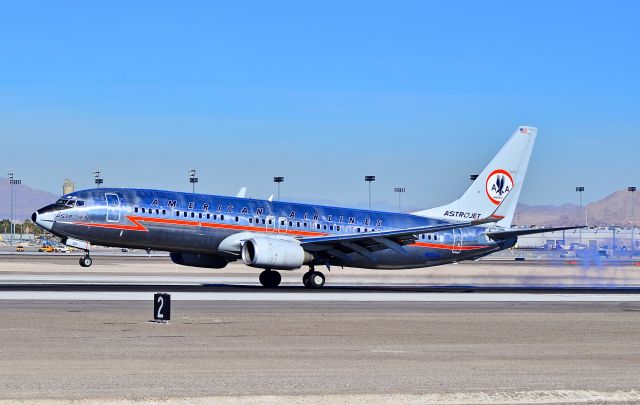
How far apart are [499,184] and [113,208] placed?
2327 centimetres

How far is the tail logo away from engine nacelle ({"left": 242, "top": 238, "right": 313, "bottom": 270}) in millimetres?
14819

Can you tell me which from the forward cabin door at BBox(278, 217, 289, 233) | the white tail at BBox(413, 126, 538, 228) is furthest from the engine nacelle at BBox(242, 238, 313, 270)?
the white tail at BBox(413, 126, 538, 228)

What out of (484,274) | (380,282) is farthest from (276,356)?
(484,274)

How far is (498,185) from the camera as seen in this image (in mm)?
61625

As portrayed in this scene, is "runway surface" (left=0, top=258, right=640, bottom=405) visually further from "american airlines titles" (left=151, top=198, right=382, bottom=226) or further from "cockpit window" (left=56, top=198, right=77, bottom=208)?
"american airlines titles" (left=151, top=198, right=382, bottom=226)

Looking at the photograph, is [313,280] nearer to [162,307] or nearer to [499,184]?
[499,184]

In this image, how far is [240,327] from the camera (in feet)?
97.3

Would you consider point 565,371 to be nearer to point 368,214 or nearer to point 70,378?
point 70,378

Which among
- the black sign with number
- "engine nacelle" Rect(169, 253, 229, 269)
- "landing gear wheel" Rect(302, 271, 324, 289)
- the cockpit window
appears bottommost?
the black sign with number

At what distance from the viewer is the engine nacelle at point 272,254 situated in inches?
1987

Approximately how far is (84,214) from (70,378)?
105 ft

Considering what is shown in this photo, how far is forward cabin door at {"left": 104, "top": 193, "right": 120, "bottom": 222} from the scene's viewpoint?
50281 millimetres

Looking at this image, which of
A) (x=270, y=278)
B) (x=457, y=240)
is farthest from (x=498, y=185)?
(x=270, y=278)

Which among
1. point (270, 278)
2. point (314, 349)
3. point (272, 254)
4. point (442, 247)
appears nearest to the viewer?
point (314, 349)
